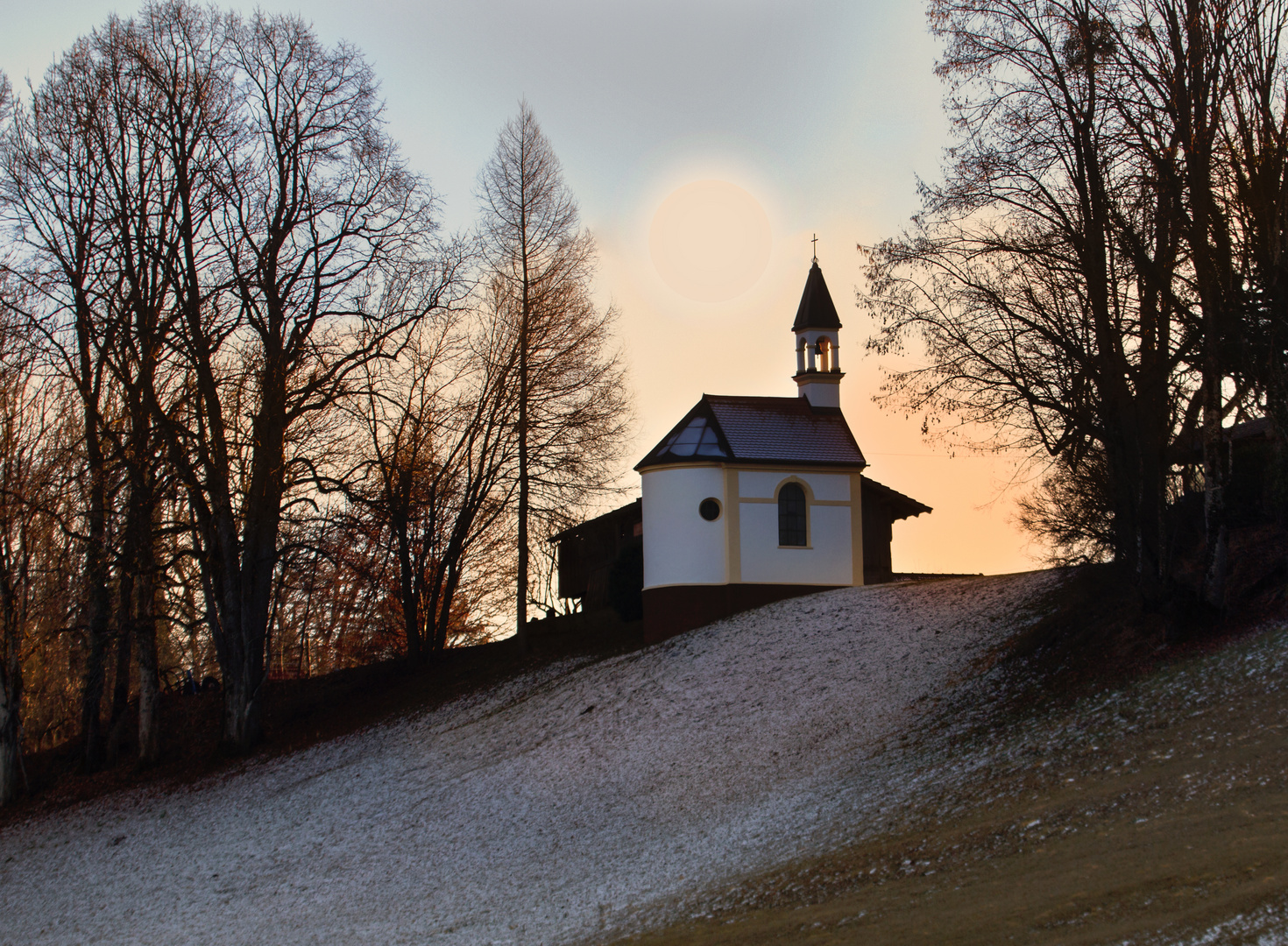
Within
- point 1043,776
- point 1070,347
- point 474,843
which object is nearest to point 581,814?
point 474,843

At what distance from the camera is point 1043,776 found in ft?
41.7

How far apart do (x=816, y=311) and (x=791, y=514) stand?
256 inches

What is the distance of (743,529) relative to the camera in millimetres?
29891

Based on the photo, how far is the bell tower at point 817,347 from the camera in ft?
110

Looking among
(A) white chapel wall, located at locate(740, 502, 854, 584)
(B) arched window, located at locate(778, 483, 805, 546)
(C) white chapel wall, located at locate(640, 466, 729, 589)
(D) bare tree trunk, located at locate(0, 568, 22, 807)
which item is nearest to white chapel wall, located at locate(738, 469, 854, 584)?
(A) white chapel wall, located at locate(740, 502, 854, 584)

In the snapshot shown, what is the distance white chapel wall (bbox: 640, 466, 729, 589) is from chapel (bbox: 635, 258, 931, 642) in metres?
0.02

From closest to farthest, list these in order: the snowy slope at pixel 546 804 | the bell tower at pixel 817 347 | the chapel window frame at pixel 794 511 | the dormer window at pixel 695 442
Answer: the snowy slope at pixel 546 804 < the dormer window at pixel 695 442 < the chapel window frame at pixel 794 511 < the bell tower at pixel 817 347

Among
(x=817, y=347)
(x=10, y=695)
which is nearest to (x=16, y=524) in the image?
(x=10, y=695)

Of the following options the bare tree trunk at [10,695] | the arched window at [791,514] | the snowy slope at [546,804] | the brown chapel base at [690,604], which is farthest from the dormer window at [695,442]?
the bare tree trunk at [10,695]

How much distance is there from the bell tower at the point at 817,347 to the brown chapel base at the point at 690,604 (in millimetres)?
6726

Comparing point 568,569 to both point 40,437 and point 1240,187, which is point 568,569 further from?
point 1240,187

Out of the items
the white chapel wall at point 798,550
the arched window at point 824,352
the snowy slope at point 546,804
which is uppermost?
the arched window at point 824,352

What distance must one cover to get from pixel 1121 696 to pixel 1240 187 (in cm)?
658

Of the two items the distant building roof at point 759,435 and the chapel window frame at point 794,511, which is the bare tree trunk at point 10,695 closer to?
the distant building roof at point 759,435
